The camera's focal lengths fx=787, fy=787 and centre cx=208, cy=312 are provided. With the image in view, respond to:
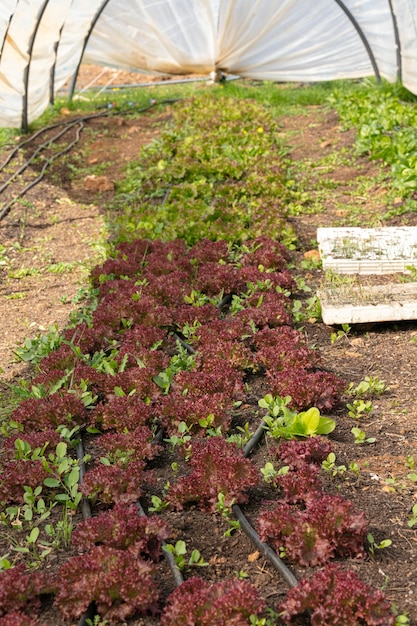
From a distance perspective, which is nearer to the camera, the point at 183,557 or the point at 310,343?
the point at 183,557

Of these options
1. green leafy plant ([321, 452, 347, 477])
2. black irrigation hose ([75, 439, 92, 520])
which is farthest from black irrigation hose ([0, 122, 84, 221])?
green leafy plant ([321, 452, 347, 477])

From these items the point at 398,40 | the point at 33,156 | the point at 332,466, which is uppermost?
the point at 398,40

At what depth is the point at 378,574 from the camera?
308 cm

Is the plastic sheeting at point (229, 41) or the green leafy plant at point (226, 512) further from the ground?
the plastic sheeting at point (229, 41)

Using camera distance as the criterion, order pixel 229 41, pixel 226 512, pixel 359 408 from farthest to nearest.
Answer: pixel 229 41, pixel 359 408, pixel 226 512

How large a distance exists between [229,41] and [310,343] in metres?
10.1

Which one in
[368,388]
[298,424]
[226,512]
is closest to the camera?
[226,512]

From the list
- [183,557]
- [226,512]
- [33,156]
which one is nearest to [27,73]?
[33,156]

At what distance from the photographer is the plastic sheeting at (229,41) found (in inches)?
471

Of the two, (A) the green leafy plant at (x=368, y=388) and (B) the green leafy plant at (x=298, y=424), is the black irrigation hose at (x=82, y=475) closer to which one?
(B) the green leafy plant at (x=298, y=424)

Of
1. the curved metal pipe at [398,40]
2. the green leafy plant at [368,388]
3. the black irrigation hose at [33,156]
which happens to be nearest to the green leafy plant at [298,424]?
the green leafy plant at [368,388]

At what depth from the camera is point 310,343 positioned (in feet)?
17.0

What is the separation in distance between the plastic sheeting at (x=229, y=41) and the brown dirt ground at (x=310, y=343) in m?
2.36

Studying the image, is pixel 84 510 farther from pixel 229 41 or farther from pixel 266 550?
pixel 229 41
